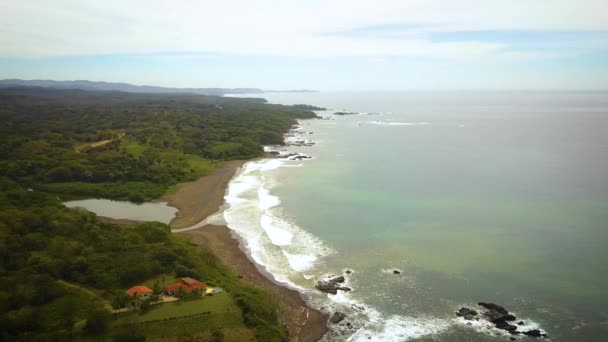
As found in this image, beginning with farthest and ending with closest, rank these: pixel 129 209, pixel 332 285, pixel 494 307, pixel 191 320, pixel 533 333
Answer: pixel 129 209, pixel 332 285, pixel 494 307, pixel 533 333, pixel 191 320

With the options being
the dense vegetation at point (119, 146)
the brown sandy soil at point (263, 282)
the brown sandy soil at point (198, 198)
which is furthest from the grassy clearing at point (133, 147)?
the brown sandy soil at point (263, 282)

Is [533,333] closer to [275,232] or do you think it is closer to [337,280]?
[337,280]

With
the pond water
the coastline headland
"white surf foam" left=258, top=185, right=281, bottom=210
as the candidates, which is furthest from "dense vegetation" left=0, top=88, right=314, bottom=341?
"white surf foam" left=258, top=185, right=281, bottom=210

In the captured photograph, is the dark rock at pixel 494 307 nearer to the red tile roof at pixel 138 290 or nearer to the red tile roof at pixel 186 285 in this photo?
the red tile roof at pixel 186 285

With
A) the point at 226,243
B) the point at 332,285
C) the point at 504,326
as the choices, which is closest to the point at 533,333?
the point at 504,326

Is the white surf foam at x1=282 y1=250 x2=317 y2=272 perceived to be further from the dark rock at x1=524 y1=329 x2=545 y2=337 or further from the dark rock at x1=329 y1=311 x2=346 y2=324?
the dark rock at x1=524 y1=329 x2=545 y2=337

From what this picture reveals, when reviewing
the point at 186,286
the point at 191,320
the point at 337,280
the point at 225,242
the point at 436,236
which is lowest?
the point at 225,242

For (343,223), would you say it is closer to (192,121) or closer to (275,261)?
(275,261)
